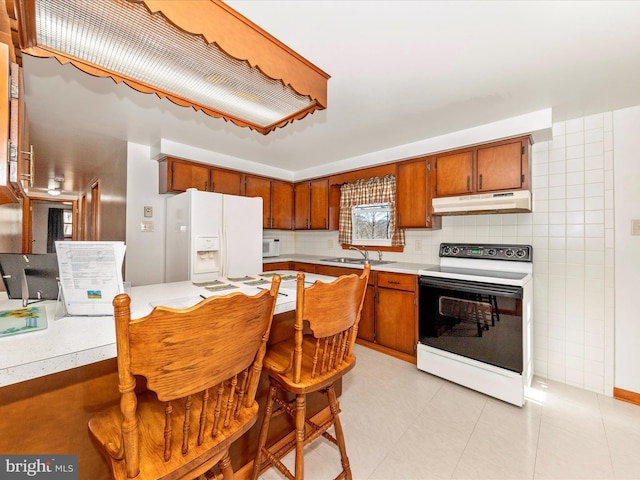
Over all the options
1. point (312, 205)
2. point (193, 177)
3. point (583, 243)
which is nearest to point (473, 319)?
point (583, 243)

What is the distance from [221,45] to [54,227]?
33.3 feet

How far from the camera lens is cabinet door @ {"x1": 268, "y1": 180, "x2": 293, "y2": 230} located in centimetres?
418

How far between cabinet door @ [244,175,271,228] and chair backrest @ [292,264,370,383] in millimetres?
2870

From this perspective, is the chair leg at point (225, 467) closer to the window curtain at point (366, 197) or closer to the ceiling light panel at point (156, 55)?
the ceiling light panel at point (156, 55)

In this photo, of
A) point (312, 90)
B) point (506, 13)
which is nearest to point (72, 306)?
point (312, 90)

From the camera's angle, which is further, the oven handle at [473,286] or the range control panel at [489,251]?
the range control panel at [489,251]

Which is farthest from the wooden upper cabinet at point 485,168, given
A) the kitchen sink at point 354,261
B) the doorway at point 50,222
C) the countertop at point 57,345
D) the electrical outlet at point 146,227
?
the doorway at point 50,222

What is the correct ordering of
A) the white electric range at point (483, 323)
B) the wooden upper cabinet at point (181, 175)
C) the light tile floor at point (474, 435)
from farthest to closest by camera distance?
the wooden upper cabinet at point (181, 175)
the white electric range at point (483, 323)
the light tile floor at point (474, 435)

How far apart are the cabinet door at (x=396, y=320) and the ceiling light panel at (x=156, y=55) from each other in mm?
2077

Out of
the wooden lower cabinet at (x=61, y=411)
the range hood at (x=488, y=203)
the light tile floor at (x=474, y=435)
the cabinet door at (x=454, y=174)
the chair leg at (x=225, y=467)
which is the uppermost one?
the cabinet door at (x=454, y=174)

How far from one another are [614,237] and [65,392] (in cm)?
351

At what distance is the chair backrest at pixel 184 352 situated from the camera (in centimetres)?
68

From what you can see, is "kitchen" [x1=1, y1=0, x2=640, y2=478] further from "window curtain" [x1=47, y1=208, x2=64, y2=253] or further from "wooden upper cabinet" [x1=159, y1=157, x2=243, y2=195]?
"window curtain" [x1=47, y1=208, x2=64, y2=253]

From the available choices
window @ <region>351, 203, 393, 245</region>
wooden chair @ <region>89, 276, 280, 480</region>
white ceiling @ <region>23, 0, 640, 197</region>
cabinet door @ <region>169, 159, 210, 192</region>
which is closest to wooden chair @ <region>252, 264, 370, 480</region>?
wooden chair @ <region>89, 276, 280, 480</region>
